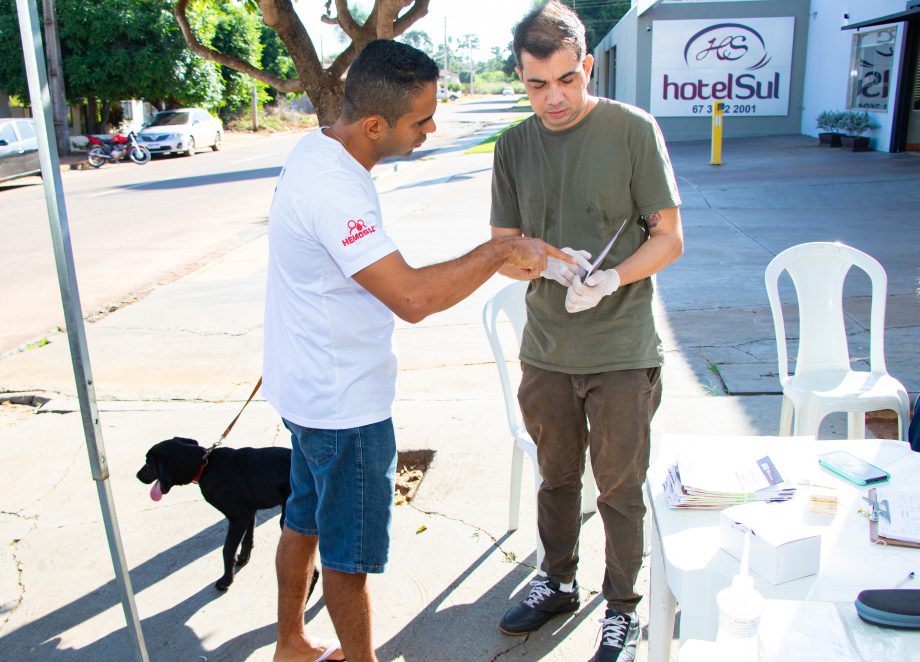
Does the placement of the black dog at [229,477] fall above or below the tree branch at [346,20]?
below

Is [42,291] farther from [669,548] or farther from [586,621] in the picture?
[669,548]

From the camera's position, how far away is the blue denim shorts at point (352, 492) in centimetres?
230

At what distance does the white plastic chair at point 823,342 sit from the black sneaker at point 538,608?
4.56 ft

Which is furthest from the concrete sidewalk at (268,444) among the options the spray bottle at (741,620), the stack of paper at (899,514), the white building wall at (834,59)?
the white building wall at (834,59)

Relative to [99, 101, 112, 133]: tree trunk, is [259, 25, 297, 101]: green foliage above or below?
above

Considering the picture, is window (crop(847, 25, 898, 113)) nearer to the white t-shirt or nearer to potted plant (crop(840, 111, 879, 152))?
potted plant (crop(840, 111, 879, 152))

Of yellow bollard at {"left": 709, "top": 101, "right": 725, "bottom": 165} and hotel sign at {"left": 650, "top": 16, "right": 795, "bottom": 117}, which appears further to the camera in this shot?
hotel sign at {"left": 650, "top": 16, "right": 795, "bottom": 117}

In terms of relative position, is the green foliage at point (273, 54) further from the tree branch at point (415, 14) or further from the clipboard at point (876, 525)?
the clipboard at point (876, 525)

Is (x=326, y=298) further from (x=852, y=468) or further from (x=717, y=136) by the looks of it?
(x=717, y=136)

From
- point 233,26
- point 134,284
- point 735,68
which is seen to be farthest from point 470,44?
point 134,284

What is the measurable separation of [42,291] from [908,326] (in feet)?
28.0

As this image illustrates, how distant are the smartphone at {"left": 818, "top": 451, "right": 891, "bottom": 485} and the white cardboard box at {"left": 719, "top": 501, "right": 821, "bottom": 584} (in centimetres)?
41

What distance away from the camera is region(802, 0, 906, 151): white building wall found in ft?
56.0

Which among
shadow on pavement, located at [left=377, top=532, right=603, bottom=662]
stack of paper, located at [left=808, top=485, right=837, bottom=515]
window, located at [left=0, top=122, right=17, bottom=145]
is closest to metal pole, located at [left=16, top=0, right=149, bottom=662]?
shadow on pavement, located at [left=377, top=532, right=603, bottom=662]
